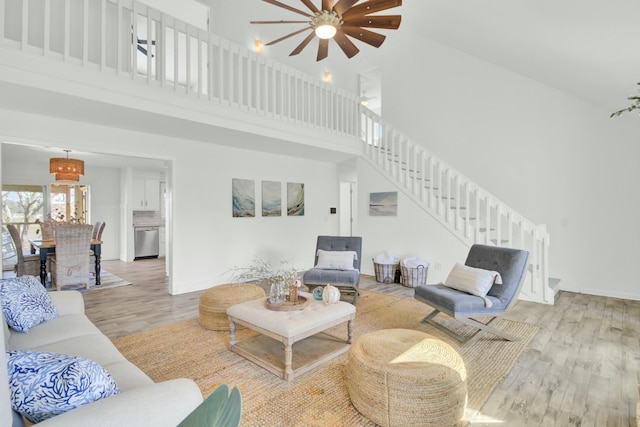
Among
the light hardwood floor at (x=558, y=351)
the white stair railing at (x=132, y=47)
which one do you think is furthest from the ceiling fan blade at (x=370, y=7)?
the light hardwood floor at (x=558, y=351)

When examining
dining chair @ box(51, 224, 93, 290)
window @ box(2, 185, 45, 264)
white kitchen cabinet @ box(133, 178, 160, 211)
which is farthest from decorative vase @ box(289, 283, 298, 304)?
window @ box(2, 185, 45, 264)

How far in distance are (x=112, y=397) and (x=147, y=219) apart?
8098 mm

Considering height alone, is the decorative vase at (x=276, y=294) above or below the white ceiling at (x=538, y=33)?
below

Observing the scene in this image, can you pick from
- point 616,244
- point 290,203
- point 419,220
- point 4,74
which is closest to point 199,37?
point 4,74

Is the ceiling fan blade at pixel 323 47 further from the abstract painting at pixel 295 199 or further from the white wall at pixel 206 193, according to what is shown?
the abstract painting at pixel 295 199

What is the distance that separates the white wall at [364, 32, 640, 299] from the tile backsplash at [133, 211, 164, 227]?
6.47 m

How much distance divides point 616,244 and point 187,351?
5684mm

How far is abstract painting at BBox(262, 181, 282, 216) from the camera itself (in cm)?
593

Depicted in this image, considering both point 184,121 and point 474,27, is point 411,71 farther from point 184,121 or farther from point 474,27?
point 184,121

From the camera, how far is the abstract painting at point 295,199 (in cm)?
636

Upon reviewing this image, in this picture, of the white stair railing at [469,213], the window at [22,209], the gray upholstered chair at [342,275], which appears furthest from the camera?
the window at [22,209]

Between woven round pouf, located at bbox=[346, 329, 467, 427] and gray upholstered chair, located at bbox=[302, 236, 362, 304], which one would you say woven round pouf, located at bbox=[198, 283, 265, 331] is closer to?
gray upholstered chair, located at bbox=[302, 236, 362, 304]

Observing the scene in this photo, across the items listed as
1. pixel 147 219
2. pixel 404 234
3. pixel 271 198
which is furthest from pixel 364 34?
pixel 147 219

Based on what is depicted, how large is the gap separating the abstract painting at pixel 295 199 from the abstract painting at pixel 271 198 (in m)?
0.24
